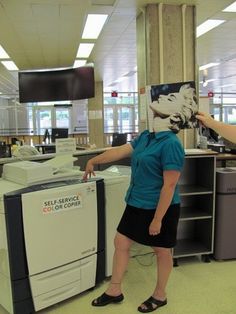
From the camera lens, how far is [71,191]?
234 centimetres

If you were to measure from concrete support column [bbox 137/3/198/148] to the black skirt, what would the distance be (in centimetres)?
188

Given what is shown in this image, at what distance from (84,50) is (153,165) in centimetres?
514

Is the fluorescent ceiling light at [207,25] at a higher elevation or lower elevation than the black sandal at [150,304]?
higher

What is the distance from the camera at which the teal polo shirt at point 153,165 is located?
2.07m

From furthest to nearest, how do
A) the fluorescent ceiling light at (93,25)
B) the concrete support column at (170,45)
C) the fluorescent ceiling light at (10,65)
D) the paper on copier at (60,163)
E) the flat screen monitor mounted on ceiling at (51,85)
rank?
the fluorescent ceiling light at (10,65) < the flat screen monitor mounted on ceiling at (51,85) < the fluorescent ceiling light at (93,25) < the concrete support column at (170,45) < the paper on copier at (60,163)

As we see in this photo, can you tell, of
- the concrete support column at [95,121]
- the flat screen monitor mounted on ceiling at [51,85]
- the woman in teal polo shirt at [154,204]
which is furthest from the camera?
the concrete support column at [95,121]

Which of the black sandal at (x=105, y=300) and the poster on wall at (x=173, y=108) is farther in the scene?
the black sandal at (x=105, y=300)

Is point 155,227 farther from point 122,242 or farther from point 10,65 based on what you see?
point 10,65

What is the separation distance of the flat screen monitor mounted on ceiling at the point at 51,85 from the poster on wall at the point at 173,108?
14.4 ft

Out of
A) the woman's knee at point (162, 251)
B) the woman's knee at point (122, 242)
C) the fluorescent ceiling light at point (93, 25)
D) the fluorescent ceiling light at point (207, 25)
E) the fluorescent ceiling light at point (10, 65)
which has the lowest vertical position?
the woman's knee at point (162, 251)

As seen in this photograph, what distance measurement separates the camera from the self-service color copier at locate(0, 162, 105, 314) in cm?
216

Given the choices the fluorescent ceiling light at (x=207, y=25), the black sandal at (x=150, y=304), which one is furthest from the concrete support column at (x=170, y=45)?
the black sandal at (x=150, y=304)

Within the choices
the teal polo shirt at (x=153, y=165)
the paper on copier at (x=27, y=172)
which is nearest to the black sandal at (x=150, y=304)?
the teal polo shirt at (x=153, y=165)

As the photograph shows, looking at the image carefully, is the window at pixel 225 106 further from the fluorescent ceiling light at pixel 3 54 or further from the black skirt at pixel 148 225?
the black skirt at pixel 148 225
